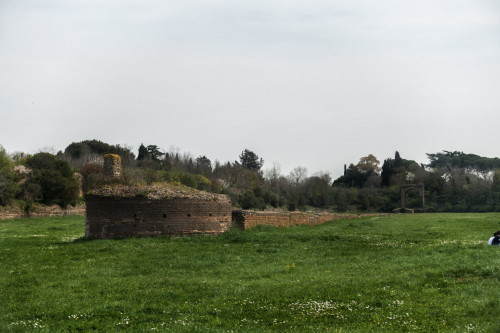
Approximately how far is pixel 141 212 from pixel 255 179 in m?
55.1

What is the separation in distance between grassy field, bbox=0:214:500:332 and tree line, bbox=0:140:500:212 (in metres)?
8.81

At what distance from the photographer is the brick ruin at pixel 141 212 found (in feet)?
63.6

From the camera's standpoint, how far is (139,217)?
63.7ft

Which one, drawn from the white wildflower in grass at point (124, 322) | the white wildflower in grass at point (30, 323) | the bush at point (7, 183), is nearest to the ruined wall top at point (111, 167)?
the white wildflower in grass at point (30, 323)

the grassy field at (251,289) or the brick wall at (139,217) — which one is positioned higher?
the brick wall at (139,217)

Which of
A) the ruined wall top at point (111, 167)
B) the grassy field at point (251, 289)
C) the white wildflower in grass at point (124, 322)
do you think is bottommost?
the white wildflower in grass at point (124, 322)

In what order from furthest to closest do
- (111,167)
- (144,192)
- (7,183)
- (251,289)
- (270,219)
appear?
1. (7,183)
2. (270,219)
3. (111,167)
4. (144,192)
5. (251,289)

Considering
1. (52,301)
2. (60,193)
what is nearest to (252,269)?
(52,301)

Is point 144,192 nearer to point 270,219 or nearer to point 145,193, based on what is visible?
point 145,193

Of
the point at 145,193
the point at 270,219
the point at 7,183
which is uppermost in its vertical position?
the point at 7,183

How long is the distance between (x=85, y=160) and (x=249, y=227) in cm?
5192

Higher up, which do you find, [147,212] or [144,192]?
[144,192]

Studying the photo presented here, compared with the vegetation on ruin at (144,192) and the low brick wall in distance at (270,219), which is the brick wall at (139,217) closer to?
the vegetation on ruin at (144,192)

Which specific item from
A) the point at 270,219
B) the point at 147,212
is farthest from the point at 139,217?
the point at 270,219
